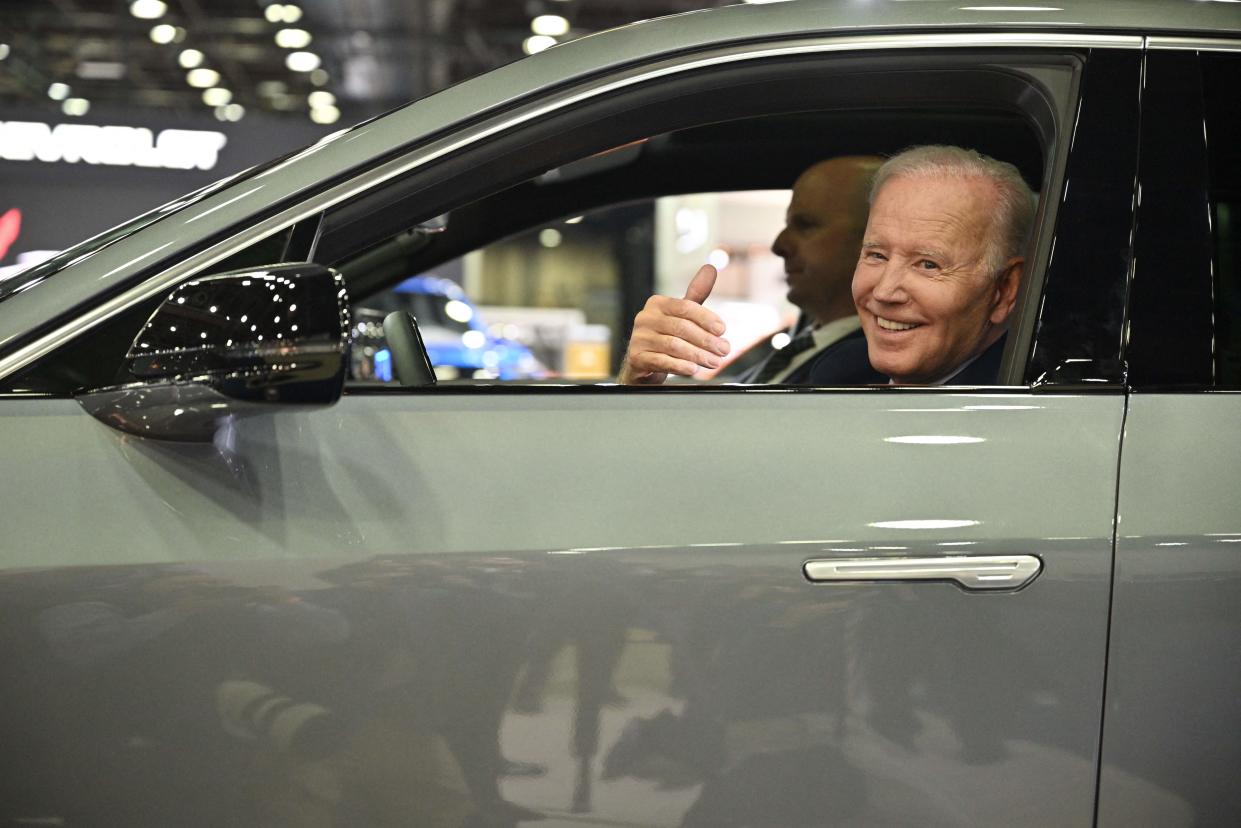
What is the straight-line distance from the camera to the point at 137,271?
4.24 ft

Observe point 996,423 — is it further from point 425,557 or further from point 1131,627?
point 425,557

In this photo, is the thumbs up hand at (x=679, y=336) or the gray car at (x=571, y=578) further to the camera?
the thumbs up hand at (x=679, y=336)

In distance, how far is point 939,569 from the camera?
123cm

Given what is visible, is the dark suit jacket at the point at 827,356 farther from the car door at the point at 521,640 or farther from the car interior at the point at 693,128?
the car door at the point at 521,640

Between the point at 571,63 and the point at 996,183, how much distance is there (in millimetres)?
621

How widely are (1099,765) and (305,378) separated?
3.03 feet

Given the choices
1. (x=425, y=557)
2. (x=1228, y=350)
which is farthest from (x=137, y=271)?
(x=1228, y=350)

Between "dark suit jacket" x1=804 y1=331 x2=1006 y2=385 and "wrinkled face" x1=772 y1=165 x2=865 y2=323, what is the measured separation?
0.32ft

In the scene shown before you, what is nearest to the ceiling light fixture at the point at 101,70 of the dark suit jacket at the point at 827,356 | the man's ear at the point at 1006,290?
the dark suit jacket at the point at 827,356

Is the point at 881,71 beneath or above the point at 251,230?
above

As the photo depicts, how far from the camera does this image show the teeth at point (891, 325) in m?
1.62

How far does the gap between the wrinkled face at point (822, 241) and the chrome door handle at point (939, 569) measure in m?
0.78

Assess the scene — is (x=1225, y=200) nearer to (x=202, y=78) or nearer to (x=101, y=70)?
(x=202, y=78)

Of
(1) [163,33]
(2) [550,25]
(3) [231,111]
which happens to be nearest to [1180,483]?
(2) [550,25]
